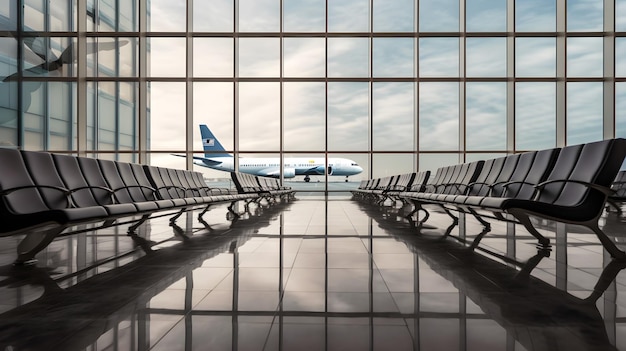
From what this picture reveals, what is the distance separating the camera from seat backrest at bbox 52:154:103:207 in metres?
2.86

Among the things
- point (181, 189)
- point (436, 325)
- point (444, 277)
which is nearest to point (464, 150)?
point (181, 189)

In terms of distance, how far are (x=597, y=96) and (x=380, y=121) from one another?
6300mm

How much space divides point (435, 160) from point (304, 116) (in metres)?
4.16

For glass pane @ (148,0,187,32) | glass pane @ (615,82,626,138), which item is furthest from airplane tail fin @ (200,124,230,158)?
glass pane @ (615,82,626,138)

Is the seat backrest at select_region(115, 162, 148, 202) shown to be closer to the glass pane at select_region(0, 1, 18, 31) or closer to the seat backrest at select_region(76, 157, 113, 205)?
the seat backrest at select_region(76, 157, 113, 205)

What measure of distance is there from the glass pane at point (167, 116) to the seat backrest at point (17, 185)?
911cm

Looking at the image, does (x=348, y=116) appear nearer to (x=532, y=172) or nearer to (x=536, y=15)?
(x=536, y=15)

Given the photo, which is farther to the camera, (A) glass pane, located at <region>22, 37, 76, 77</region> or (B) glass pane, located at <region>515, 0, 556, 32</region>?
(B) glass pane, located at <region>515, 0, 556, 32</region>

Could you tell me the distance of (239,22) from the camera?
1186 cm

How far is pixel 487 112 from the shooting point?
Answer: 1165cm

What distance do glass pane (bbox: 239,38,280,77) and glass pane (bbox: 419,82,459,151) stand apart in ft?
15.0

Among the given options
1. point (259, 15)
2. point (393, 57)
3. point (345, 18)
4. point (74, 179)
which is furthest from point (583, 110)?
point (74, 179)

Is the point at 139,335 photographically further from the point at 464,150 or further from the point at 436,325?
the point at 464,150

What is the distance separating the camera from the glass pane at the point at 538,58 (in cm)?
1140
